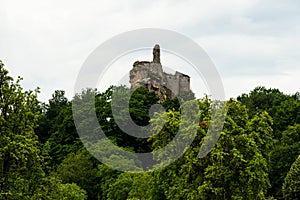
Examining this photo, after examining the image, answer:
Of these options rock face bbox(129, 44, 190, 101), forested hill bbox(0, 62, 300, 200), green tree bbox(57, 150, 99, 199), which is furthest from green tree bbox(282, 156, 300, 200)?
rock face bbox(129, 44, 190, 101)

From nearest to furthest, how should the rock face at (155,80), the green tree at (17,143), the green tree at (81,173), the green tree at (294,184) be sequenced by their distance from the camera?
the green tree at (17,143) < the green tree at (294,184) < the green tree at (81,173) < the rock face at (155,80)

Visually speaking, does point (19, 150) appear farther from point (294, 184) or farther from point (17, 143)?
point (294, 184)

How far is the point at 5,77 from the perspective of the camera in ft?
80.4

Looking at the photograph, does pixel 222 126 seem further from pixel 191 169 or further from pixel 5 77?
pixel 5 77

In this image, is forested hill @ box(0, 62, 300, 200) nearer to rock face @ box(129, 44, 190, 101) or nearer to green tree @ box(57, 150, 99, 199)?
green tree @ box(57, 150, 99, 199)

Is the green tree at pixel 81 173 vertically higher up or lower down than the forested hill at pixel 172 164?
higher up

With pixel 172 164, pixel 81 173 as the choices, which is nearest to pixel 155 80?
pixel 81 173

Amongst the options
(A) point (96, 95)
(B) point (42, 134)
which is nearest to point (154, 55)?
(A) point (96, 95)

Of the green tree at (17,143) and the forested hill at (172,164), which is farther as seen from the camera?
the forested hill at (172,164)

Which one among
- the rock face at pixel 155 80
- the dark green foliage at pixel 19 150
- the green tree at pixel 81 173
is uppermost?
the rock face at pixel 155 80

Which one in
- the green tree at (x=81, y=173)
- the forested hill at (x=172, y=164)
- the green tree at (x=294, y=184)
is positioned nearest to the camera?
the forested hill at (x=172, y=164)

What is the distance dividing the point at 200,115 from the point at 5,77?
9802mm

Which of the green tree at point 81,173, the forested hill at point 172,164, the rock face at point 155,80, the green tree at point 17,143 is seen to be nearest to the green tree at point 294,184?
the forested hill at point 172,164

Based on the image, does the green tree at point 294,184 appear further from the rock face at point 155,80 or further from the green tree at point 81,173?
the rock face at point 155,80
